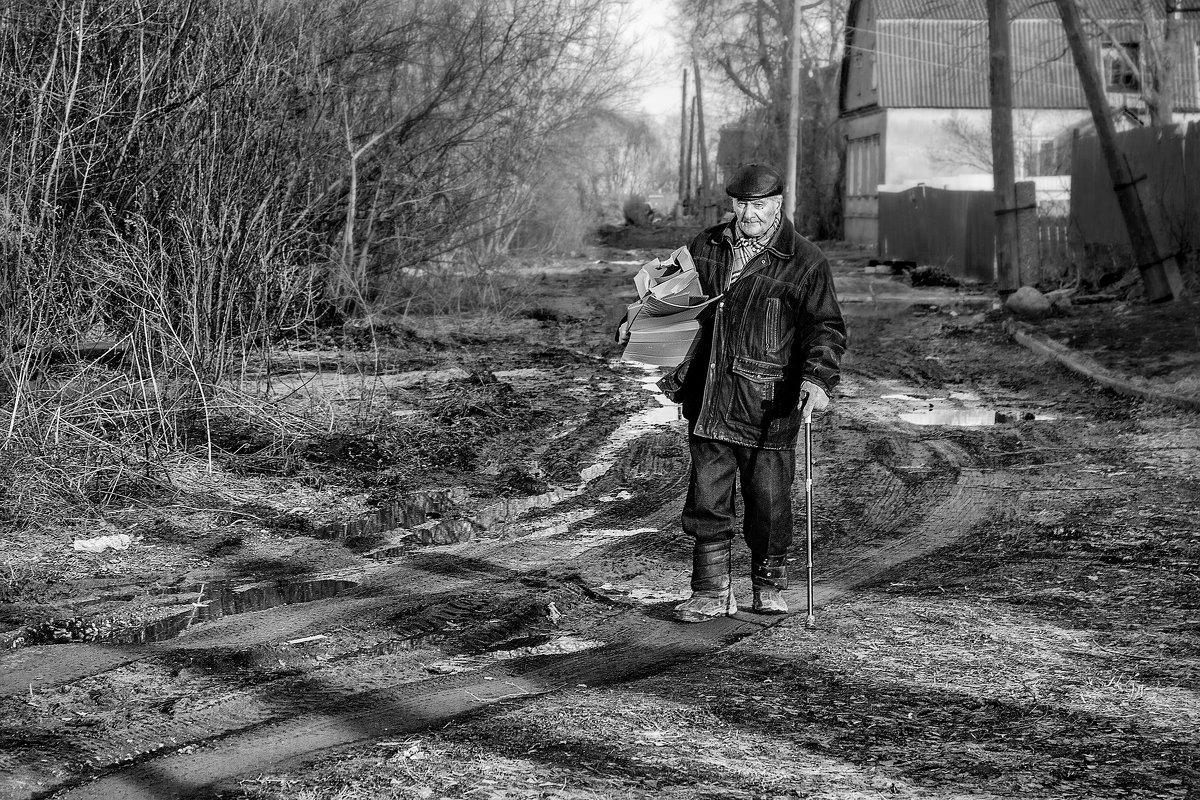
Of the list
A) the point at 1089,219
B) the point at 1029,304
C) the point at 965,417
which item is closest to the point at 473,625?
the point at 965,417

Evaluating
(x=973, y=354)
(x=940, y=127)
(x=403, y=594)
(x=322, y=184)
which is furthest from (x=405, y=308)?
(x=940, y=127)

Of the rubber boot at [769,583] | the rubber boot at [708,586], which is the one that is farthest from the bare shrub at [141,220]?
the rubber boot at [769,583]

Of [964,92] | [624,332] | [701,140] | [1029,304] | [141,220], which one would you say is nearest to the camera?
[624,332]

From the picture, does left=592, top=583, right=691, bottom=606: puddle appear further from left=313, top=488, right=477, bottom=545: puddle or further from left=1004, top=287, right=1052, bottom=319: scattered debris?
left=1004, top=287, right=1052, bottom=319: scattered debris

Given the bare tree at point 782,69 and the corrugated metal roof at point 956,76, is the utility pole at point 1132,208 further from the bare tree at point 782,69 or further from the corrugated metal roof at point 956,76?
the bare tree at point 782,69

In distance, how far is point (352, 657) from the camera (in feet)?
15.8

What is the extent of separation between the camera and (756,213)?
5.08 meters

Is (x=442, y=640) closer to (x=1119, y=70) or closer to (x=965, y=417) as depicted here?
(x=965, y=417)

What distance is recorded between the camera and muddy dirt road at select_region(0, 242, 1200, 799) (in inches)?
146

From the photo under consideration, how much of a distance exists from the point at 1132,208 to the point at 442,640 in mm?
14458

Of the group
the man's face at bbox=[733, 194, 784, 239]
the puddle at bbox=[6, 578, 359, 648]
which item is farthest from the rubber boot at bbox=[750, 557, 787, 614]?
the puddle at bbox=[6, 578, 359, 648]

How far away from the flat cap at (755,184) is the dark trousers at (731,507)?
1.00 metres

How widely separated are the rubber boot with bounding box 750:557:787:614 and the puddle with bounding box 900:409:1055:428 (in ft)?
18.3

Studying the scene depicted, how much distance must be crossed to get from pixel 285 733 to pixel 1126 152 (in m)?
18.4
